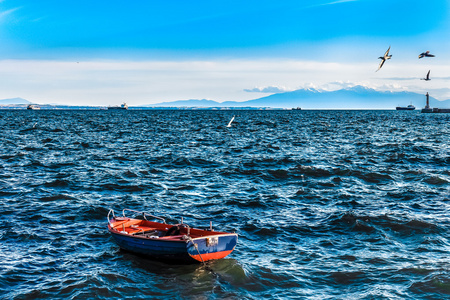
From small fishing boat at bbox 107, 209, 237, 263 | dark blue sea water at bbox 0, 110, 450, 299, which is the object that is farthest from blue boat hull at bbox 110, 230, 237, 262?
dark blue sea water at bbox 0, 110, 450, 299

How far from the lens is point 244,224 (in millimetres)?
20922

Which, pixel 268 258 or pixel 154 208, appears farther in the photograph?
pixel 154 208

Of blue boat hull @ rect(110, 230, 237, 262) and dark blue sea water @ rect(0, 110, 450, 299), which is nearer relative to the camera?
dark blue sea water @ rect(0, 110, 450, 299)

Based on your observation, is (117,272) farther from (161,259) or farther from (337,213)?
(337,213)

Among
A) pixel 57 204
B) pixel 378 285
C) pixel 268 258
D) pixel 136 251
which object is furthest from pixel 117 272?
pixel 57 204

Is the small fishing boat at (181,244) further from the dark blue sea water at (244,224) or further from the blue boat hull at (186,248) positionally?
the dark blue sea water at (244,224)

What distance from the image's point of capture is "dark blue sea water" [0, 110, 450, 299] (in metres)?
14.3

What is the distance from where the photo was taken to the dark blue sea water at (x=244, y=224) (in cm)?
1430

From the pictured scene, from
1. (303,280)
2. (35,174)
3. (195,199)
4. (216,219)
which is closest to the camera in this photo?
(303,280)

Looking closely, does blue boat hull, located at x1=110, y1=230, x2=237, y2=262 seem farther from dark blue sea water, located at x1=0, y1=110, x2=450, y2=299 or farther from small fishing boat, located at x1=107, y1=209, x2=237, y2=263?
dark blue sea water, located at x1=0, y1=110, x2=450, y2=299

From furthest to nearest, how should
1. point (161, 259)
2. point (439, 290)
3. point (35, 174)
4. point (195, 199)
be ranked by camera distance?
point (35, 174) → point (195, 199) → point (161, 259) → point (439, 290)

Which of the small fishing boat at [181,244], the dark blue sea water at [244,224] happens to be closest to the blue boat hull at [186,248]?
the small fishing boat at [181,244]

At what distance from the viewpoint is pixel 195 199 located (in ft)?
85.7

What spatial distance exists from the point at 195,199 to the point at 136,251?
9.50 metres
